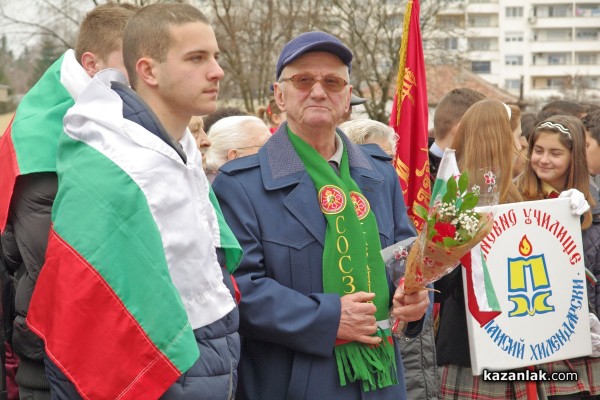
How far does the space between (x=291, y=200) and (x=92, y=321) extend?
1202 millimetres

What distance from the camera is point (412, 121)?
5.54m

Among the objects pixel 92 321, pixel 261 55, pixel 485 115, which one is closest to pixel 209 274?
pixel 92 321

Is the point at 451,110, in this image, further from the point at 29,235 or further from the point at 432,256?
the point at 29,235

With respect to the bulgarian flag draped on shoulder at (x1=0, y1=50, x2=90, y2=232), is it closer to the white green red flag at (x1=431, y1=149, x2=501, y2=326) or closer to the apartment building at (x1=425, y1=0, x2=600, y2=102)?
the white green red flag at (x1=431, y1=149, x2=501, y2=326)

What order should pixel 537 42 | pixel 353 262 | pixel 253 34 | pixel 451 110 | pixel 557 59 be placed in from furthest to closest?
pixel 557 59 → pixel 537 42 → pixel 253 34 → pixel 451 110 → pixel 353 262

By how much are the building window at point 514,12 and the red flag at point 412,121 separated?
102 m

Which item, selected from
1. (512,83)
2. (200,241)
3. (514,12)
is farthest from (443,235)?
(514,12)

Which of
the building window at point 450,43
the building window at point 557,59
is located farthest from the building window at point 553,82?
the building window at point 450,43

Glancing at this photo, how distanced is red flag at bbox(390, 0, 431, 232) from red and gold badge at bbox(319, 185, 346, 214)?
5.92 feet

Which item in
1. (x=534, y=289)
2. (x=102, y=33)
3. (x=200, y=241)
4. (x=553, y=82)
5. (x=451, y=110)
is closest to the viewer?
(x=200, y=241)

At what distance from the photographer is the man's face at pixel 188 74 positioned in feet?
9.46

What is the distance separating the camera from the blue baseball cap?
3.57 metres

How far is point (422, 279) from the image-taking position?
3.40 m

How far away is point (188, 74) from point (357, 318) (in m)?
1.17
